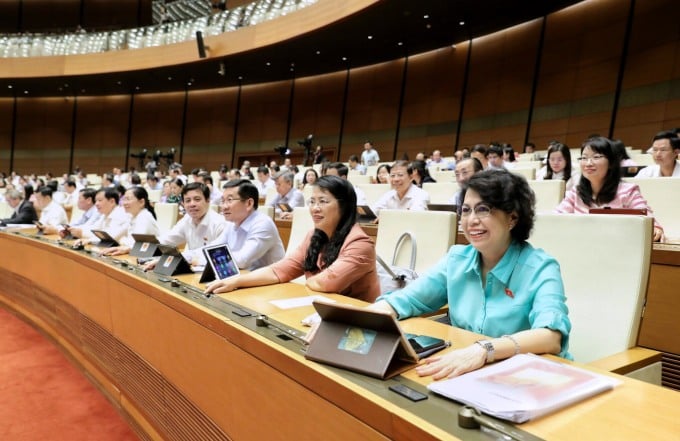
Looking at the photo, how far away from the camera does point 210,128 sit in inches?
525

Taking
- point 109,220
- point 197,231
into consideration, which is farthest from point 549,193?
point 109,220

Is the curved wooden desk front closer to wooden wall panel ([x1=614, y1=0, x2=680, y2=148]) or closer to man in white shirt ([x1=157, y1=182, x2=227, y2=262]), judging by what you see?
man in white shirt ([x1=157, y1=182, x2=227, y2=262])

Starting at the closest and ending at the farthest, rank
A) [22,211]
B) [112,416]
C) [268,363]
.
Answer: [268,363] → [112,416] → [22,211]

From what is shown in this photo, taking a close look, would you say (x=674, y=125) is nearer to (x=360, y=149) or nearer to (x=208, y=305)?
(x=360, y=149)

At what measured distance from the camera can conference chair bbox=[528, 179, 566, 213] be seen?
276 cm

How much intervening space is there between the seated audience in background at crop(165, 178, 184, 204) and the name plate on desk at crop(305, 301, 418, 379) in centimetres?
468

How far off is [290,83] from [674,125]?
839 cm

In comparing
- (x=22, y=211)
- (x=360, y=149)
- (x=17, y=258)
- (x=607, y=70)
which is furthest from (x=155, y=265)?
(x=360, y=149)

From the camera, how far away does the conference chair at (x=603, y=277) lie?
4.05 feet

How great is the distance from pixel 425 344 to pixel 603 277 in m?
0.60

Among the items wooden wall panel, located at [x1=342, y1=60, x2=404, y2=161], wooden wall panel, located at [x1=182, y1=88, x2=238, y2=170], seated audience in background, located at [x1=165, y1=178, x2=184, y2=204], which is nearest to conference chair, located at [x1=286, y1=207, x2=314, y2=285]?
Result: seated audience in background, located at [x1=165, y1=178, x2=184, y2=204]

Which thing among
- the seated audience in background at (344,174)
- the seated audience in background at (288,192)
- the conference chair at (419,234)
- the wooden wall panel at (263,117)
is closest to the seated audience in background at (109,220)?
the seated audience in background at (288,192)

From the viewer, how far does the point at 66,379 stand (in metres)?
2.44

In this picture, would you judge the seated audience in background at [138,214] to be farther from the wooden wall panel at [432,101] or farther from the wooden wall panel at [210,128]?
the wooden wall panel at [210,128]
